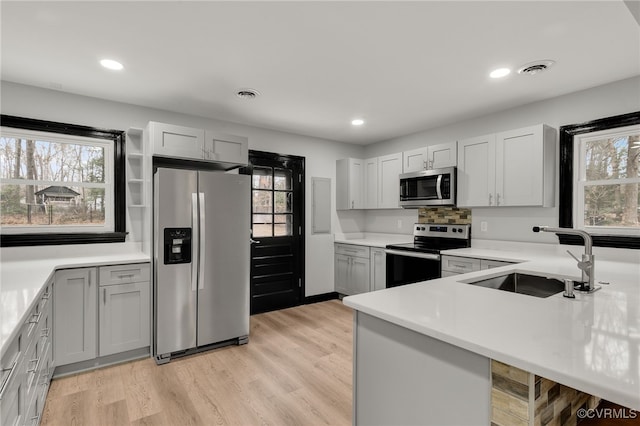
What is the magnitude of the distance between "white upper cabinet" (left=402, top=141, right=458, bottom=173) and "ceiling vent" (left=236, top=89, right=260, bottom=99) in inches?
84.6

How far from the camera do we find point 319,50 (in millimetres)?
2322

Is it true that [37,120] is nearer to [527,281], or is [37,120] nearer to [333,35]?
[333,35]

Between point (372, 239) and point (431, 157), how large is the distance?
5.22 ft

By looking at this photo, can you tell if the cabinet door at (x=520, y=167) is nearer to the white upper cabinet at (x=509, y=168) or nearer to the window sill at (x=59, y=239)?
the white upper cabinet at (x=509, y=168)

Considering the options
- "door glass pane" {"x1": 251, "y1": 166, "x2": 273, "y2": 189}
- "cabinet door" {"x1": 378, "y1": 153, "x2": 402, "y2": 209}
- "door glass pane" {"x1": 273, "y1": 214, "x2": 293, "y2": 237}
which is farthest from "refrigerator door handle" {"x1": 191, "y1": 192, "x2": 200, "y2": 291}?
"cabinet door" {"x1": 378, "y1": 153, "x2": 402, "y2": 209}

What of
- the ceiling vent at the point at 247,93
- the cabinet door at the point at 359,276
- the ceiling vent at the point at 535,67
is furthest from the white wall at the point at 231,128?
the ceiling vent at the point at 535,67

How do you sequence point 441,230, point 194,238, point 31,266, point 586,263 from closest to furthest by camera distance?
point 586,263
point 31,266
point 194,238
point 441,230

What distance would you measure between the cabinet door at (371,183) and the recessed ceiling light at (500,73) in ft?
7.19

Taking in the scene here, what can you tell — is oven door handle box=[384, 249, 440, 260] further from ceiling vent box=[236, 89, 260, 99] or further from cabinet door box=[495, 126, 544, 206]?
ceiling vent box=[236, 89, 260, 99]

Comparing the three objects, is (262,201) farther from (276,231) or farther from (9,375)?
(9,375)

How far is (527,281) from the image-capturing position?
2227 mm

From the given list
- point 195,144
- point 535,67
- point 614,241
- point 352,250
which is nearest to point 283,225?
point 352,250

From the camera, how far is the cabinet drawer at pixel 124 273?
2.78 meters

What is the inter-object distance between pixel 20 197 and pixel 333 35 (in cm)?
306
